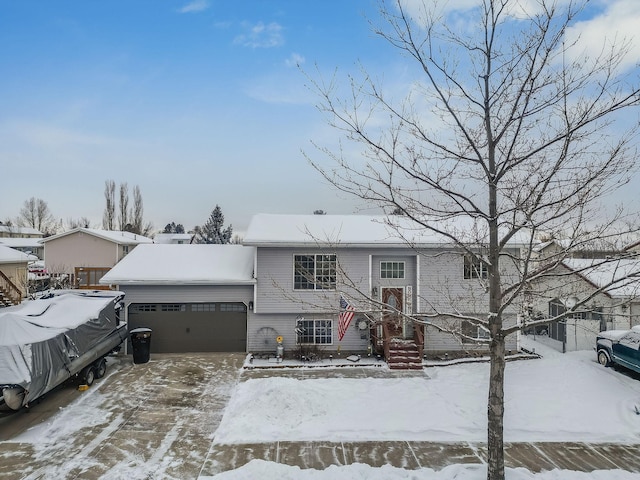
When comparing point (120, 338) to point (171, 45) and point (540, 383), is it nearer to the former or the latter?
point (171, 45)

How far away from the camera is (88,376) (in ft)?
35.4

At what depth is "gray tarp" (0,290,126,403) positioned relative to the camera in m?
8.02

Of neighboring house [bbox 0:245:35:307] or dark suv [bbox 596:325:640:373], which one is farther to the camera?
neighboring house [bbox 0:245:35:307]

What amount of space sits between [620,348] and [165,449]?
43.5ft

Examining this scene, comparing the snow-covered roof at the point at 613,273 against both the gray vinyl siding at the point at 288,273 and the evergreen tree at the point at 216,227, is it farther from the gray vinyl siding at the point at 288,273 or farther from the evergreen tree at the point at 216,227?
the evergreen tree at the point at 216,227

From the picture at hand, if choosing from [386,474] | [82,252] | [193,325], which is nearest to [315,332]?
[193,325]

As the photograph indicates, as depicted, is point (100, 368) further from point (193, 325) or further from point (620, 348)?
point (620, 348)

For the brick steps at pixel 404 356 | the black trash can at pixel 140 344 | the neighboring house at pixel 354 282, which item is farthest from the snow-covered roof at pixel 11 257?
the brick steps at pixel 404 356

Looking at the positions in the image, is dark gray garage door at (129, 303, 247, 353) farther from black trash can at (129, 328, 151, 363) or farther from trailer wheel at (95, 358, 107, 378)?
trailer wheel at (95, 358, 107, 378)

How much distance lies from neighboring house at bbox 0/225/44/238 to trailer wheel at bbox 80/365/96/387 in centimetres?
6928

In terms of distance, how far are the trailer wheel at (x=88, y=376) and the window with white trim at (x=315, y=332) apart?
6664 mm

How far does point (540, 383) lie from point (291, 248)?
349 inches

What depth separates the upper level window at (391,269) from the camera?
47.9ft

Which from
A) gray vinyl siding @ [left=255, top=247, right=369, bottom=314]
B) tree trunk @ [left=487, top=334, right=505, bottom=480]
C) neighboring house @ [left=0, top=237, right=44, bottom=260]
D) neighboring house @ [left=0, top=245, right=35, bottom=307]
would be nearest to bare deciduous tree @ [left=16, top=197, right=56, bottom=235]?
neighboring house @ [left=0, top=237, right=44, bottom=260]
